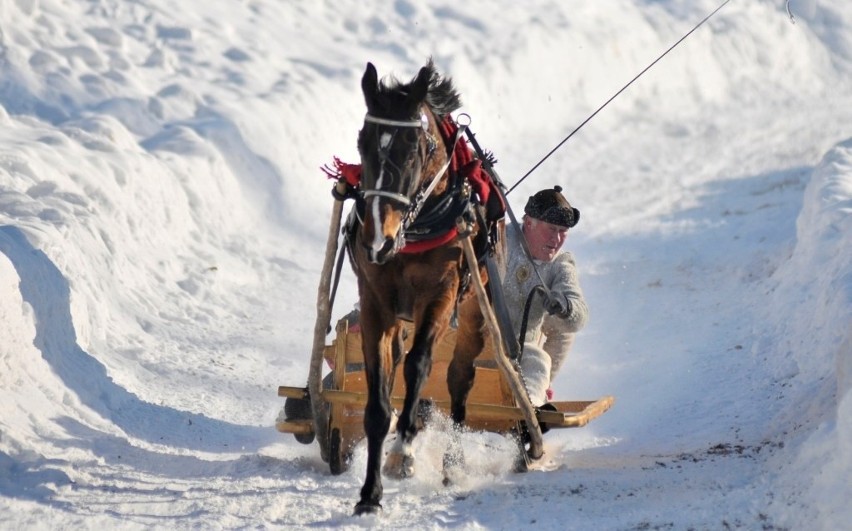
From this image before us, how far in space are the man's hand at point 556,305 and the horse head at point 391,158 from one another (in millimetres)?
1692

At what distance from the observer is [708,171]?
16328mm

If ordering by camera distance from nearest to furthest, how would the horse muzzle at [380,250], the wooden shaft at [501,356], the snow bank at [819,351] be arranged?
the snow bank at [819,351] < the horse muzzle at [380,250] < the wooden shaft at [501,356]

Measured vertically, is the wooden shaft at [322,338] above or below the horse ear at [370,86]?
below

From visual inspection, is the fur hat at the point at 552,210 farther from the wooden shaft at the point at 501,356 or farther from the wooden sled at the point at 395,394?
the wooden shaft at the point at 501,356

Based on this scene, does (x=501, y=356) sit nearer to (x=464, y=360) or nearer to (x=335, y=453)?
(x=464, y=360)

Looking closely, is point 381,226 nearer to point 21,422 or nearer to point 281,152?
point 21,422

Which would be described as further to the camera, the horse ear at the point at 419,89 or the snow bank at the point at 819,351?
the horse ear at the point at 419,89

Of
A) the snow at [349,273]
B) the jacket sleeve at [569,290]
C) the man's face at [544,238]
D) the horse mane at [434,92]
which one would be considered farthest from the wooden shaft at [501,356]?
the man's face at [544,238]

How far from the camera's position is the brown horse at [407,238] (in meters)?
5.79

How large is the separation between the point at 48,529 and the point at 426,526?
60.5 inches

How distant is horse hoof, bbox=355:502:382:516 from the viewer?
577 centimetres

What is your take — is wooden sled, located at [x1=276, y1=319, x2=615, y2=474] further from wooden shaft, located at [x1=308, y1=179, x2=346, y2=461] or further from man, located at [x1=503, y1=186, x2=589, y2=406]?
man, located at [x1=503, y1=186, x2=589, y2=406]

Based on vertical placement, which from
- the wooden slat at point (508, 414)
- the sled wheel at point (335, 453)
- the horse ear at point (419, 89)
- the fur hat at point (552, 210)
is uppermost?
the fur hat at point (552, 210)

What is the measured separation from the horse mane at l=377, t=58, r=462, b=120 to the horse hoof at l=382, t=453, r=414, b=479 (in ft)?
5.28
